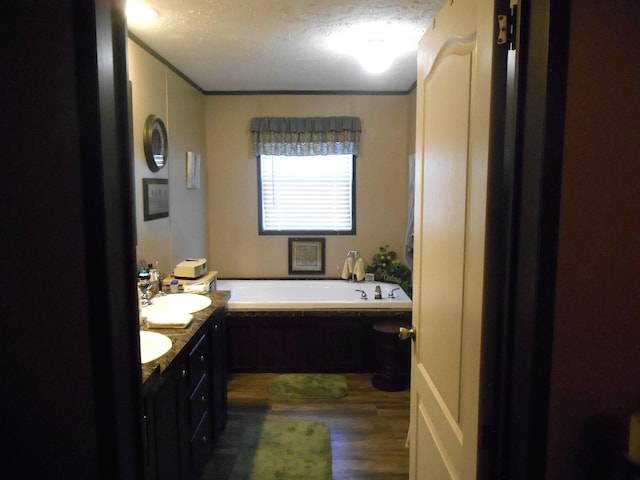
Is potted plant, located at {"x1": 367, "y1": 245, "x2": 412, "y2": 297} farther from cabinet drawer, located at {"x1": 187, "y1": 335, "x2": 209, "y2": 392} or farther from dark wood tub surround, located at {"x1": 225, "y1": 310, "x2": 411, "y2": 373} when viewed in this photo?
cabinet drawer, located at {"x1": 187, "y1": 335, "x2": 209, "y2": 392}

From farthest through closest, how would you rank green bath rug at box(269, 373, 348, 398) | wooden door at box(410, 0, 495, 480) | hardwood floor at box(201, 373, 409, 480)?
1. green bath rug at box(269, 373, 348, 398)
2. hardwood floor at box(201, 373, 409, 480)
3. wooden door at box(410, 0, 495, 480)

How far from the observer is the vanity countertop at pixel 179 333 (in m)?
1.66

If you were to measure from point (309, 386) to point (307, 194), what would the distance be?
6.45ft

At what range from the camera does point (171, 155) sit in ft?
11.6

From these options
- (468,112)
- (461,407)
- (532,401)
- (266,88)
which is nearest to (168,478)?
(461,407)

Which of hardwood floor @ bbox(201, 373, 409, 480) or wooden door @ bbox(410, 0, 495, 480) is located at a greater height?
A: wooden door @ bbox(410, 0, 495, 480)

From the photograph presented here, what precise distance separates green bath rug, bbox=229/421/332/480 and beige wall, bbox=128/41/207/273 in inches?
53.5

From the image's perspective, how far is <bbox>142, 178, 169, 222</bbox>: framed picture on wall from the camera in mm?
3002

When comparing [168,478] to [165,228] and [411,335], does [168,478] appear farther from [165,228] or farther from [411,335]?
[165,228]

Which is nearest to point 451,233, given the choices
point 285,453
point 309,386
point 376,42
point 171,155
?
point 285,453

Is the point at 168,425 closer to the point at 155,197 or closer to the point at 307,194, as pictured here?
the point at 155,197

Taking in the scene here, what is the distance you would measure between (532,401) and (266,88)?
13.0ft

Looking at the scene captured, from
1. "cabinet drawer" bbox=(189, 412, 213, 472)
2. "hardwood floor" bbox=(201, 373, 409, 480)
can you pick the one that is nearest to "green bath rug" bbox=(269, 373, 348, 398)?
"hardwood floor" bbox=(201, 373, 409, 480)

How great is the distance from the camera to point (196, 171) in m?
4.03
